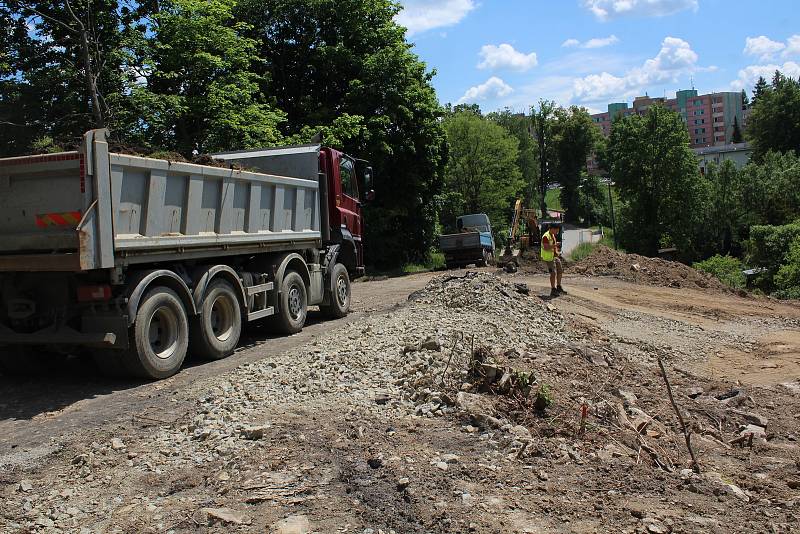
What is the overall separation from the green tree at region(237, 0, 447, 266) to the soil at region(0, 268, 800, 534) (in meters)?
→ 18.5

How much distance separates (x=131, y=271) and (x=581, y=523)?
223 inches

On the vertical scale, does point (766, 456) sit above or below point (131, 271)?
below

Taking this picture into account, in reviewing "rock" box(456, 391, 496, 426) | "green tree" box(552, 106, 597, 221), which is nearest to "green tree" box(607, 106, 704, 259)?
"green tree" box(552, 106, 597, 221)

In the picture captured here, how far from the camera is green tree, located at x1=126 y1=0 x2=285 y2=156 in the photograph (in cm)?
1725

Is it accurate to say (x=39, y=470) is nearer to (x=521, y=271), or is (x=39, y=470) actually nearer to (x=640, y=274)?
(x=640, y=274)

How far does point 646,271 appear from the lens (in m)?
21.3

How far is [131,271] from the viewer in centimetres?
756

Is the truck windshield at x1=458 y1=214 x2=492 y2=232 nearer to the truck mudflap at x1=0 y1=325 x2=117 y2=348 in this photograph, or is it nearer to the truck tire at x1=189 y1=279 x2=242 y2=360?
the truck tire at x1=189 y1=279 x2=242 y2=360

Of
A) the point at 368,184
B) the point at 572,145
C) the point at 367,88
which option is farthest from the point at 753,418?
the point at 572,145

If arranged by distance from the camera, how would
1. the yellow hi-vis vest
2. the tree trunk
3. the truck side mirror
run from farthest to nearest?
the yellow hi-vis vest, the tree trunk, the truck side mirror

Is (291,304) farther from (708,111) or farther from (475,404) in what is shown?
(708,111)

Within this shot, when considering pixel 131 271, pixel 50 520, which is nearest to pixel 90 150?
pixel 131 271

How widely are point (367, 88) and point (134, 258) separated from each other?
2093 centimetres

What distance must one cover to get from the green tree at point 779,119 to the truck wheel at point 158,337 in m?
73.8
